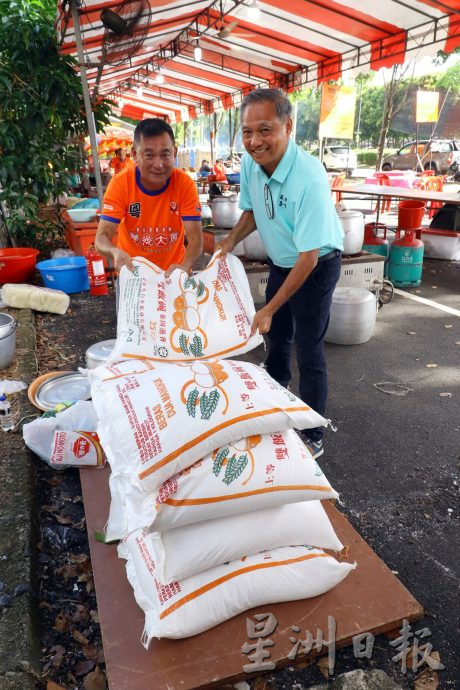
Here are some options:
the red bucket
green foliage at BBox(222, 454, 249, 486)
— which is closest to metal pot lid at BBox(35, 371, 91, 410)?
green foliage at BBox(222, 454, 249, 486)

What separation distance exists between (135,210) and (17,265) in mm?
3357

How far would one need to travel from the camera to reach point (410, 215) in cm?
588

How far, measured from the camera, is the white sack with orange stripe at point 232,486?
4.77 feet

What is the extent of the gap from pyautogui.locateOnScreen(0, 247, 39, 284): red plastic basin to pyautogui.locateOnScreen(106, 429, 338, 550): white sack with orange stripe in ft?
14.7

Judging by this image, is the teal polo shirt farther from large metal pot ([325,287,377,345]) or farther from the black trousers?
large metal pot ([325,287,377,345])

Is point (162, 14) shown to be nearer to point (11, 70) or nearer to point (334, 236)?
point (11, 70)

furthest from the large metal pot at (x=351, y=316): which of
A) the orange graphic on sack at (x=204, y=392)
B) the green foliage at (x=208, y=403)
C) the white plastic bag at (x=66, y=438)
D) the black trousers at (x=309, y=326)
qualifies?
the green foliage at (x=208, y=403)

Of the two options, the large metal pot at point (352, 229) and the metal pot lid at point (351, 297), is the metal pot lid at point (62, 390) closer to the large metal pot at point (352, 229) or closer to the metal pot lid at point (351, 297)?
the metal pot lid at point (351, 297)

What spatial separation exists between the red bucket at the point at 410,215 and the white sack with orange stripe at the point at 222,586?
5.21m

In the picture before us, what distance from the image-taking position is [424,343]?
4270 mm

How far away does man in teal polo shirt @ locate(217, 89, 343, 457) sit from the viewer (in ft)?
6.34

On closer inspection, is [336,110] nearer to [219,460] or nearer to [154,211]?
[154,211]

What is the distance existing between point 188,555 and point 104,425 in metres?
0.57

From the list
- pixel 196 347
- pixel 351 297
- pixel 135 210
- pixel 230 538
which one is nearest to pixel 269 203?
pixel 196 347
